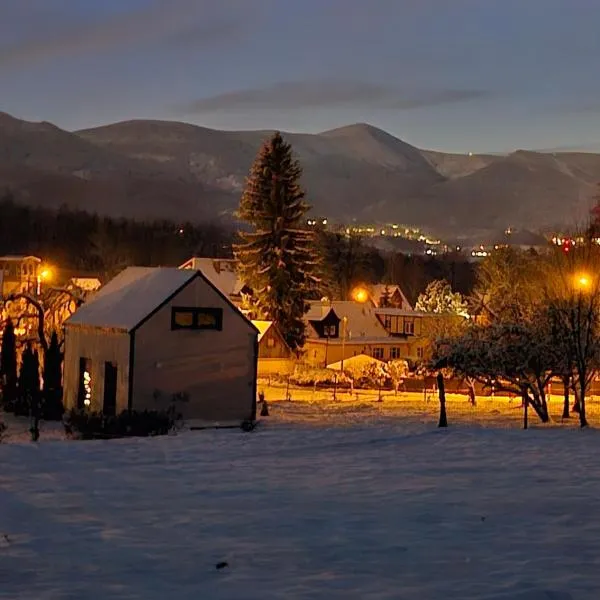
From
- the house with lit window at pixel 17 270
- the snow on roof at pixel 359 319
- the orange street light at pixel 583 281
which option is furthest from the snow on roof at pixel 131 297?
the house with lit window at pixel 17 270

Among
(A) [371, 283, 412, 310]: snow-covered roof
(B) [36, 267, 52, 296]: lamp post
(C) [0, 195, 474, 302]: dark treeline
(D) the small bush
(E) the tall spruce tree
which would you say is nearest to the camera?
(D) the small bush

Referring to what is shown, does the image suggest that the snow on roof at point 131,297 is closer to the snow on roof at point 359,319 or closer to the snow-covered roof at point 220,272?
the snow on roof at point 359,319

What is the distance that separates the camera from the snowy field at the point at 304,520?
7.80 metres

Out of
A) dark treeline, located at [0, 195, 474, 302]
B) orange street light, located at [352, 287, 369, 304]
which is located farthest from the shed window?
dark treeline, located at [0, 195, 474, 302]

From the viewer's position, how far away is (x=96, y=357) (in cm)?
2859

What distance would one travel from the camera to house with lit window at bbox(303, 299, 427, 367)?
57.1m

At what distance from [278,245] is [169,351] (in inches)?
835

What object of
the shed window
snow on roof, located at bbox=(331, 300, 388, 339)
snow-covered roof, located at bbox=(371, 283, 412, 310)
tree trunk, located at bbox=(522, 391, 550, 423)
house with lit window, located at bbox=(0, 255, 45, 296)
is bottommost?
tree trunk, located at bbox=(522, 391, 550, 423)

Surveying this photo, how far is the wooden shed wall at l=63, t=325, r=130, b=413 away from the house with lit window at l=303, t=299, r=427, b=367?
82.5 feet

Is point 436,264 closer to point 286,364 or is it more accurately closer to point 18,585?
point 286,364

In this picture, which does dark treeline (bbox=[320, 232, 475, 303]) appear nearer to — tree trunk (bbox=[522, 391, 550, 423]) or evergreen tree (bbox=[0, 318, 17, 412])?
evergreen tree (bbox=[0, 318, 17, 412])

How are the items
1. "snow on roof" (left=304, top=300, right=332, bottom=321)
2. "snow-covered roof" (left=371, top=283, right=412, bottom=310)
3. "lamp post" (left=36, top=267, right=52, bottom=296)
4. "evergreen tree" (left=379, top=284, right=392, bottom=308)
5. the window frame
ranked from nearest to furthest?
"lamp post" (left=36, top=267, right=52, bottom=296) < "snow on roof" (left=304, top=300, right=332, bottom=321) < the window frame < "evergreen tree" (left=379, top=284, right=392, bottom=308) < "snow-covered roof" (left=371, top=283, right=412, bottom=310)

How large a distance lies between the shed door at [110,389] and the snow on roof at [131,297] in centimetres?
126

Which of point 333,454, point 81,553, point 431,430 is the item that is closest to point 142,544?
point 81,553
